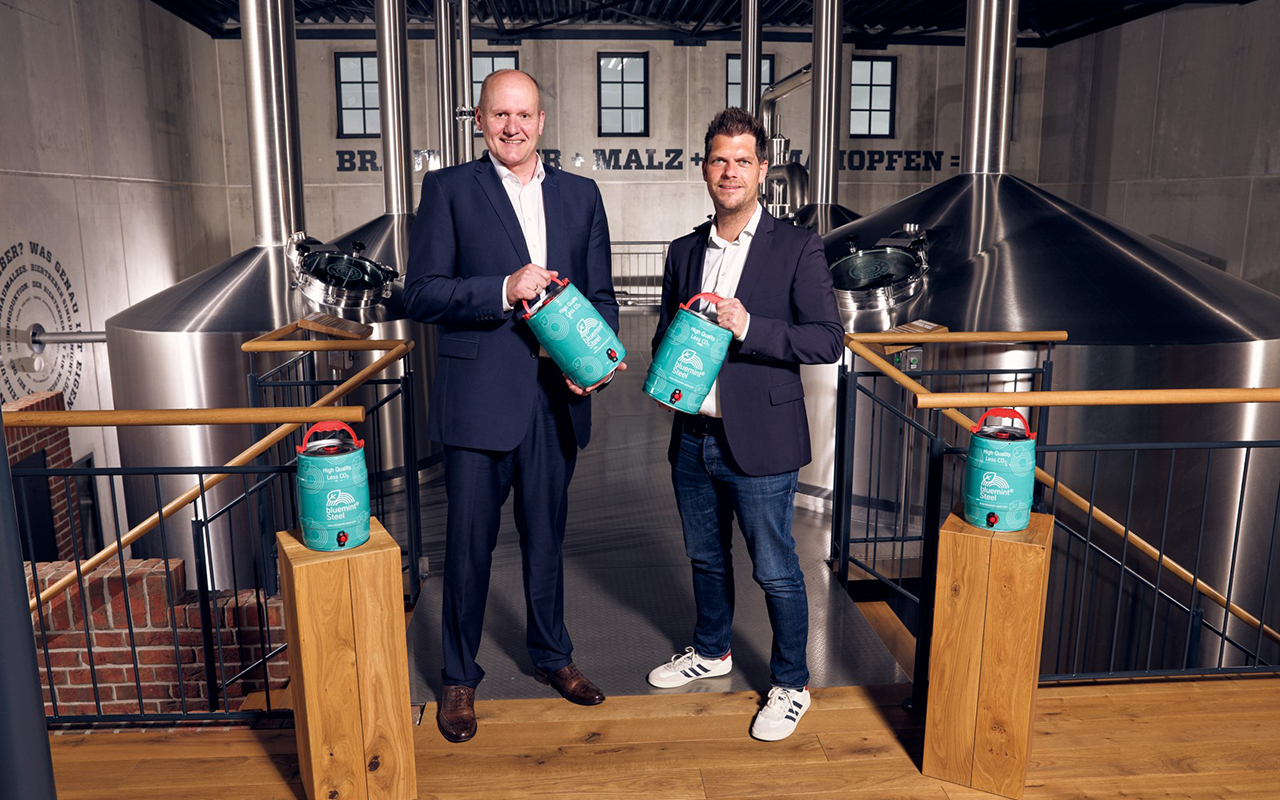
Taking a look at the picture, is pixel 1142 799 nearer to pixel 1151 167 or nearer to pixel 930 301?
pixel 930 301

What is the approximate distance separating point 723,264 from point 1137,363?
2.57 meters

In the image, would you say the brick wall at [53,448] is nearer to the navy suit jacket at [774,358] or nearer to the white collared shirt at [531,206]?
the white collared shirt at [531,206]

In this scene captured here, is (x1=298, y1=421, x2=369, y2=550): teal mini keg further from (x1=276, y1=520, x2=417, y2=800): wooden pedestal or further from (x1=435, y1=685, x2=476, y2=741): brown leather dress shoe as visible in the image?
(x1=435, y1=685, x2=476, y2=741): brown leather dress shoe

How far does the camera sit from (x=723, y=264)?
2.20 meters

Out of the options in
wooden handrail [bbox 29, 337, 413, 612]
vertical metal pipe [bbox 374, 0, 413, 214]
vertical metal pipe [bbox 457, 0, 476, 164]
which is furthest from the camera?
vertical metal pipe [bbox 457, 0, 476, 164]

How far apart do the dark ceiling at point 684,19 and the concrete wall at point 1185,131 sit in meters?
0.68

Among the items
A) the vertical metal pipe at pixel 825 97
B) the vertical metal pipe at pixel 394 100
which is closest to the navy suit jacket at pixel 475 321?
the vertical metal pipe at pixel 394 100

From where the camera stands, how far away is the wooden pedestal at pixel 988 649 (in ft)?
6.52

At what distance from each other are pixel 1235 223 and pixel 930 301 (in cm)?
702

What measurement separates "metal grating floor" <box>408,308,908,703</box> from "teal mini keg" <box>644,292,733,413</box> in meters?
1.00

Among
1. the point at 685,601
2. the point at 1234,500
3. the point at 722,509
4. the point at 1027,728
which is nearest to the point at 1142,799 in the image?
the point at 1027,728

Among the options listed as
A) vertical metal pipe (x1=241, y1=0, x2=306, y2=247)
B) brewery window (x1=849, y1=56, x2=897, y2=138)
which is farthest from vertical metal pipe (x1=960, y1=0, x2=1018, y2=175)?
brewery window (x1=849, y1=56, x2=897, y2=138)

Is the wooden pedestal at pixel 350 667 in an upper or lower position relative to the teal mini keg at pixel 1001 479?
lower

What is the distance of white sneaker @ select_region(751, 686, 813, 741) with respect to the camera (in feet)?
7.35
